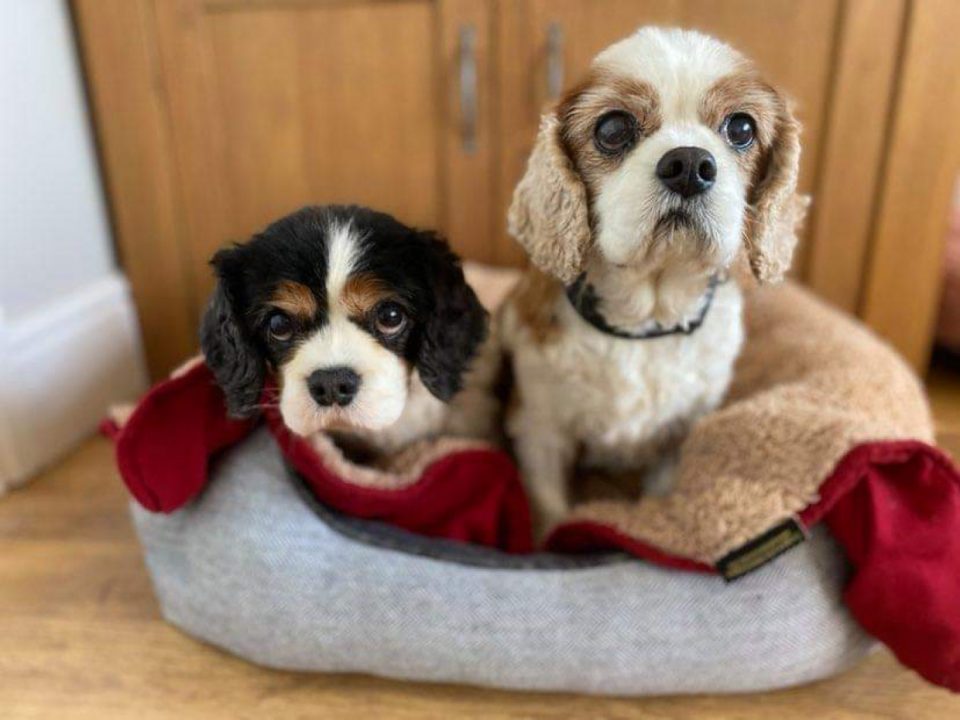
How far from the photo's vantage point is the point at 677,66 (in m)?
1.07

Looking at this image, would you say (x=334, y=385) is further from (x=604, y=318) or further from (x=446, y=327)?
(x=604, y=318)

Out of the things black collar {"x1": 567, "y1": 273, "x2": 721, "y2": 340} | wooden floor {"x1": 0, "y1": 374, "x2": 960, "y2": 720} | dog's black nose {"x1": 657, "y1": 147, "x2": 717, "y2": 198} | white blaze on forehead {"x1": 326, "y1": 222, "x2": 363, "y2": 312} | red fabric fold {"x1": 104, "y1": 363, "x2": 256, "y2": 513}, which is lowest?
wooden floor {"x1": 0, "y1": 374, "x2": 960, "y2": 720}

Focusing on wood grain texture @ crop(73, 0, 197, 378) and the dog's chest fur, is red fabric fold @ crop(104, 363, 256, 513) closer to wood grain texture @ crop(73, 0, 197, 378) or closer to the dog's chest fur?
the dog's chest fur

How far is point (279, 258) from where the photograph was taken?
1.11m

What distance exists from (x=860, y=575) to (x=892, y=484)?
0.14 metres

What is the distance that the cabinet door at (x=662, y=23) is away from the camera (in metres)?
1.76

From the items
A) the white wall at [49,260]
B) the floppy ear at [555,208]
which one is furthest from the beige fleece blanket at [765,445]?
the white wall at [49,260]

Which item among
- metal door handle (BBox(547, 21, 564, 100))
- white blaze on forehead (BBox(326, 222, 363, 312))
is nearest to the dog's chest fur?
white blaze on forehead (BBox(326, 222, 363, 312))

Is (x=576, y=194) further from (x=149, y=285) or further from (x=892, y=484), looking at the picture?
(x=149, y=285)

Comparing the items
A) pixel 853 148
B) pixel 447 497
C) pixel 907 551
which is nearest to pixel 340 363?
pixel 447 497

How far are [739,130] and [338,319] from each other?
0.61 meters

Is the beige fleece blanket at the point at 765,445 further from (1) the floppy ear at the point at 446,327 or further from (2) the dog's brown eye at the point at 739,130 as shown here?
(2) the dog's brown eye at the point at 739,130

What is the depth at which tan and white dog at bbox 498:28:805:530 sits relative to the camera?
104 cm

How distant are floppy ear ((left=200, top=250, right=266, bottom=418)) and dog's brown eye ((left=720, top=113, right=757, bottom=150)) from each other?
28.4 inches
